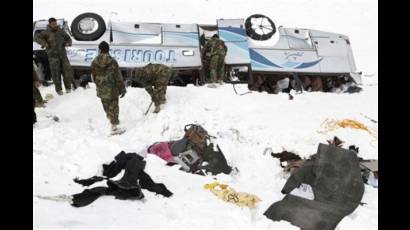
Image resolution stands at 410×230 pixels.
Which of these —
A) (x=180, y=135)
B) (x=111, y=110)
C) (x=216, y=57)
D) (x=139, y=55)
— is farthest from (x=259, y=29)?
(x=111, y=110)

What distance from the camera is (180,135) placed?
7.69 meters

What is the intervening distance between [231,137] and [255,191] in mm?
1953

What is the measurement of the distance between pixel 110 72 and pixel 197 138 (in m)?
1.97

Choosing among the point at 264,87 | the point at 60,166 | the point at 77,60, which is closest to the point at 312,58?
the point at 264,87

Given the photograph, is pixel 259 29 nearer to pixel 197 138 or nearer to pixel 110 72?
pixel 110 72

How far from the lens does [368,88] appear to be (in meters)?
11.2

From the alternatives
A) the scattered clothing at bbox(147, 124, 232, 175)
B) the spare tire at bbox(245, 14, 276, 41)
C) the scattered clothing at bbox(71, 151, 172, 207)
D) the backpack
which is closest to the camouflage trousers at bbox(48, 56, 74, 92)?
the scattered clothing at bbox(147, 124, 232, 175)

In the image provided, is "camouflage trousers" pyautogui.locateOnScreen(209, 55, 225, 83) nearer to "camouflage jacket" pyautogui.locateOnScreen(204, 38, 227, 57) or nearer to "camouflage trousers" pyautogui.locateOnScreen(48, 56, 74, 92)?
"camouflage jacket" pyautogui.locateOnScreen(204, 38, 227, 57)

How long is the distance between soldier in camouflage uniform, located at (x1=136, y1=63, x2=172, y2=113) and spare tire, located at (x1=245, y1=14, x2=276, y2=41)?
3.61 m

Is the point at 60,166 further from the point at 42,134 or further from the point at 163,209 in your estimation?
the point at 163,209

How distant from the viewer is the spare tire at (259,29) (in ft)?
37.5

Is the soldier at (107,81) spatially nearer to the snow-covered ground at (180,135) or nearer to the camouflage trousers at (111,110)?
the camouflage trousers at (111,110)

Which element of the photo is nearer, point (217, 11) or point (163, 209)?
point (163, 209)

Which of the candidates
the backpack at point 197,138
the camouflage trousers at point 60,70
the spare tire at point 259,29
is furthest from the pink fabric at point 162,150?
the spare tire at point 259,29
